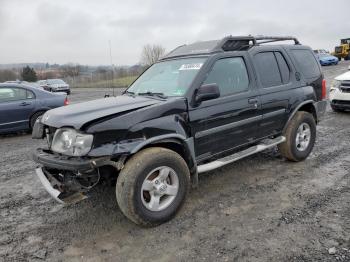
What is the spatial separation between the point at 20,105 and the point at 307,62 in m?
7.03

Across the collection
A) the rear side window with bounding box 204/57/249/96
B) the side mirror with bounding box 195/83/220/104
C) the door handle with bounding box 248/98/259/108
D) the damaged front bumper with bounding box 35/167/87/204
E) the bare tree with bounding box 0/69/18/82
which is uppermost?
the bare tree with bounding box 0/69/18/82

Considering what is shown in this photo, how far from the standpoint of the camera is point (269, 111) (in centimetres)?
484

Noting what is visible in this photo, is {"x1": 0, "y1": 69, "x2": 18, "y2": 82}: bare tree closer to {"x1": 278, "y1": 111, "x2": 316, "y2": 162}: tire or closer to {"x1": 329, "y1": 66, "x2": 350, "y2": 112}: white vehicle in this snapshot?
{"x1": 329, "y1": 66, "x2": 350, "y2": 112}: white vehicle

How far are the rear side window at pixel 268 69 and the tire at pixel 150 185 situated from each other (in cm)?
196

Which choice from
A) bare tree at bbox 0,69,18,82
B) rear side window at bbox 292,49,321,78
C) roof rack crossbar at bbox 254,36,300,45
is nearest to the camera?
roof rack crossbar at bbox 254,36,300,45

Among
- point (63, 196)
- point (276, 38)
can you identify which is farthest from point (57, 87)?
point (63, 196)

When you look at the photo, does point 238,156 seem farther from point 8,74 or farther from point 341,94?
point 8,74

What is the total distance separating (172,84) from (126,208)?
172cm

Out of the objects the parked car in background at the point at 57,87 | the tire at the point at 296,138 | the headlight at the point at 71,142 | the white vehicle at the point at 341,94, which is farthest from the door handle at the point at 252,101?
the parked car in background at the point at 57,87

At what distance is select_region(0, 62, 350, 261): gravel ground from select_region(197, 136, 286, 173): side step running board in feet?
1.46

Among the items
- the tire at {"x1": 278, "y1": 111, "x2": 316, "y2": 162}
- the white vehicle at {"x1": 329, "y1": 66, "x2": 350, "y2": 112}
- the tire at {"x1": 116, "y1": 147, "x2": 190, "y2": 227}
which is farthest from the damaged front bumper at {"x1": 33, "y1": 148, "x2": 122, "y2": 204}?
the white vehicle at {"x1": 329, "y1": 66, "x2": 350, "y2": 112}

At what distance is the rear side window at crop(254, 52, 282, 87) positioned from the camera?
4781 millimetres

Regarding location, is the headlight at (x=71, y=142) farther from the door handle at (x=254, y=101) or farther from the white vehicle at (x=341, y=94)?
the white vehicle at (x=341, y=94)

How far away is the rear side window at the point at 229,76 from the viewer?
4234mm
